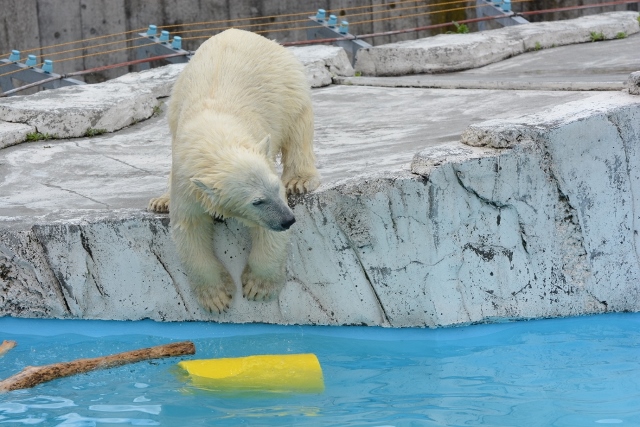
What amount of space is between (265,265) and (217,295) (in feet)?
1.06

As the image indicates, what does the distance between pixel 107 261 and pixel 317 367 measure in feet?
4.09

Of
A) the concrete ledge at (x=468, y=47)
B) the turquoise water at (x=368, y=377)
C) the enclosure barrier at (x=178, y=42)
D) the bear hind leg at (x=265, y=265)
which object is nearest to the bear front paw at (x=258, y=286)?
the bear hind leg at (x=265, y=265)

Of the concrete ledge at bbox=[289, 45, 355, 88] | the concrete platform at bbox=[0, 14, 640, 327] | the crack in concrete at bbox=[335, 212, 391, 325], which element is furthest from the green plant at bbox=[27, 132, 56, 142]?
the crack in concrete at bbox=[335, 212, 391, 325]

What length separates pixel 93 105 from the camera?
7250 millimetres

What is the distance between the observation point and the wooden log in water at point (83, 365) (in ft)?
13.0

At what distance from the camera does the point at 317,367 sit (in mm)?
4062

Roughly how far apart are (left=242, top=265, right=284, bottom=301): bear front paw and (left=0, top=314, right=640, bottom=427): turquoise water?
216 mm

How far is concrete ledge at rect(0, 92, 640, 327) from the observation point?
4.43 metres

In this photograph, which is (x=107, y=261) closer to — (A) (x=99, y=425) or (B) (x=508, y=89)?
(A) (x=99, y=425)

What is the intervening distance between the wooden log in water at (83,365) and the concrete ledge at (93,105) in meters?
3.06

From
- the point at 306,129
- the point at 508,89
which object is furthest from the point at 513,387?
the point at 508,89

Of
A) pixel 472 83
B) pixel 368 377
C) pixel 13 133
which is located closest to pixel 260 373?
pixel 368 377

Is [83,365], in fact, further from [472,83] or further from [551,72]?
[551,72]

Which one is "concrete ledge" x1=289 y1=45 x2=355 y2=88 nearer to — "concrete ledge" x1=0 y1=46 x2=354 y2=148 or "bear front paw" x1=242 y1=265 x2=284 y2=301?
"concrete ledge" x1=0 y1=46 x2=354 y2=148
